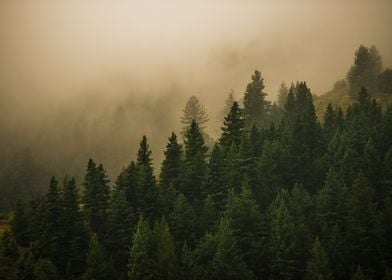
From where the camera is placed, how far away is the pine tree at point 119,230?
8525 centimetres

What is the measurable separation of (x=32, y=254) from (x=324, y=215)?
1890 inches

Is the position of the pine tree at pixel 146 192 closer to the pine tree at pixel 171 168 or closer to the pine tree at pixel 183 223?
the pine tree at pixel 171 168

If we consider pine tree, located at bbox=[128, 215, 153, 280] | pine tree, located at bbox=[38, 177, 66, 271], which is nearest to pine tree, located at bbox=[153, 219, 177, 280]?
pine tree, located at bbox=[128, 215, 153, 280]

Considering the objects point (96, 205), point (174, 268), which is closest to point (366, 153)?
point (174, 268)

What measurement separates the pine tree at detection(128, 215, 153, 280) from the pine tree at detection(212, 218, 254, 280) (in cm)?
1013

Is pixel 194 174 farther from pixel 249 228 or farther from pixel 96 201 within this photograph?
pixel 249 228

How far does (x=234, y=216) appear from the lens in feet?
266

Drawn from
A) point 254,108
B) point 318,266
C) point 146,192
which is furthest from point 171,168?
point 254,108

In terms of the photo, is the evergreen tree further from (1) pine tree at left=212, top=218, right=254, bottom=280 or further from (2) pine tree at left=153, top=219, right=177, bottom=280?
(1) pine tree at left=212, top=218, right=254, bottom=280

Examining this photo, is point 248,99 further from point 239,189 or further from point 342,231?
point 342,231

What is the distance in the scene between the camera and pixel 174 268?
74438mm

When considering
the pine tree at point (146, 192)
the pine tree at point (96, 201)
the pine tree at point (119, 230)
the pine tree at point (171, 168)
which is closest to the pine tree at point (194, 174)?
the pine tree at point (171, 168)

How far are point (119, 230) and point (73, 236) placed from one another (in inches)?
320

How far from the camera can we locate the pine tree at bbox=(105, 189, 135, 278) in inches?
3356
